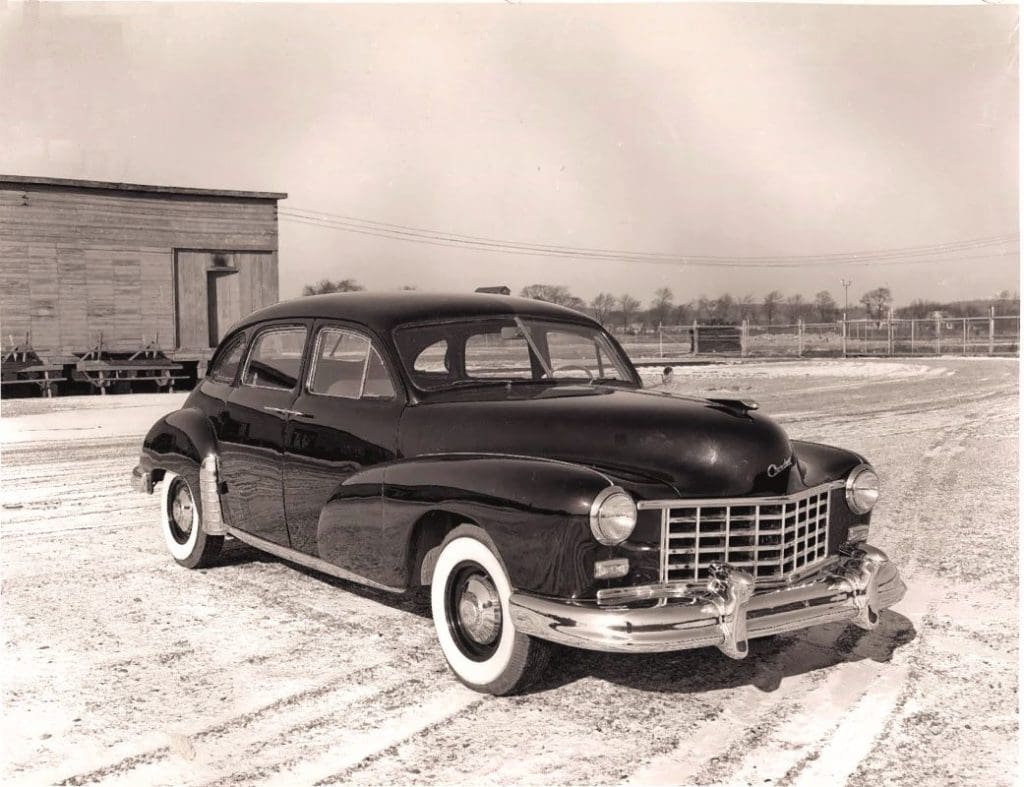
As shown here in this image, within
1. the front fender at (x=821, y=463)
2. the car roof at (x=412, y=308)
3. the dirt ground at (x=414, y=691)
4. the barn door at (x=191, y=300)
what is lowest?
the dirt ground at (x=414, y=691)

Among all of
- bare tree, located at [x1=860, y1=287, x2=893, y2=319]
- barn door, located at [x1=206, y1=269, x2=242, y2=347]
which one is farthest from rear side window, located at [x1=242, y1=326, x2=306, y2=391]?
bare tree, located at [x1=860, y1=287, x2=893, y2=319]

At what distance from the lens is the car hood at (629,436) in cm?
370

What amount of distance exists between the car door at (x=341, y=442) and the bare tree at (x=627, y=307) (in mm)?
37769

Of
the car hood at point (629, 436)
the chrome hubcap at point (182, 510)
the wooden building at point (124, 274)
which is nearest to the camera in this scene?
the car hood at point (629, 436)

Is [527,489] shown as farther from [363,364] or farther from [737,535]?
[363,364]

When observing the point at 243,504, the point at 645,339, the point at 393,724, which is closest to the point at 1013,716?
the point at 393,724

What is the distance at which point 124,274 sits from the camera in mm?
23203

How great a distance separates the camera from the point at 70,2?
657 cm

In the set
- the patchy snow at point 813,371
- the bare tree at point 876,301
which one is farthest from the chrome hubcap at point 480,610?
the bare tree at point 876,301

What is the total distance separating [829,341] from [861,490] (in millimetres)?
46852

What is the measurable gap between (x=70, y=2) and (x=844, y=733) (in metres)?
6.70

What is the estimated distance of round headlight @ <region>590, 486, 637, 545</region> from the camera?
3.40 m

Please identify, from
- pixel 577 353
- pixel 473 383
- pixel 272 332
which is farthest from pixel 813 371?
pixel 473 383

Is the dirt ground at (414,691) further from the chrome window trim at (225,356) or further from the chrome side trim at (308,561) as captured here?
the chrome window trim at (225,356)
